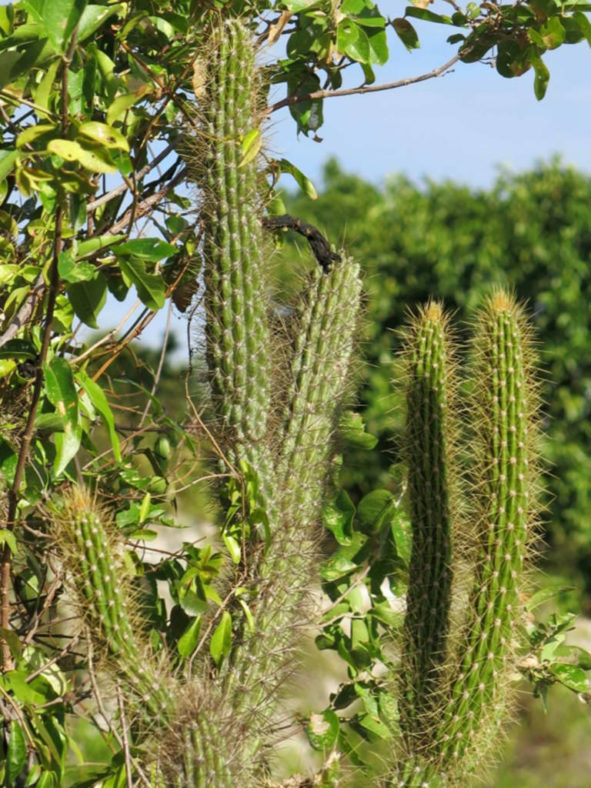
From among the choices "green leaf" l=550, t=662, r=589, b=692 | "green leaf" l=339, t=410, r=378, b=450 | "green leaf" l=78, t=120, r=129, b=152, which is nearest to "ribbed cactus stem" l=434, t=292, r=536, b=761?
"green leaf" l=550, t=662, r=589, b=692

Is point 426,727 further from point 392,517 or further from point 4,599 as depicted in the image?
point 4,599

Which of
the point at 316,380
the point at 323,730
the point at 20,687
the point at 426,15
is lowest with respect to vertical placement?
the point at 323,730

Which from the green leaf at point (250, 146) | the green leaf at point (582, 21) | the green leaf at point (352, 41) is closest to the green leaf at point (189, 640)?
the green leaf at point (250, 146)

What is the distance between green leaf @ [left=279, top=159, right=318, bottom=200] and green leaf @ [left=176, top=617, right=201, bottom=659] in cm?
89

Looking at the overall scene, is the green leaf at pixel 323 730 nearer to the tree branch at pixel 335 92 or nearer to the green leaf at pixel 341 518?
the green leaf at pixel 341 518

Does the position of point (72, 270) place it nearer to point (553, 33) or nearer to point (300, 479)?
point (300, 479)

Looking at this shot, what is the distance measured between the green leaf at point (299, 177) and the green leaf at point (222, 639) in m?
0.88

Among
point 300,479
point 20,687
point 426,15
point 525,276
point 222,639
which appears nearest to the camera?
point 20,687

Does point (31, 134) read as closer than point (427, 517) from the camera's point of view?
Yes

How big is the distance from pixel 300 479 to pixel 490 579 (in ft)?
1.44

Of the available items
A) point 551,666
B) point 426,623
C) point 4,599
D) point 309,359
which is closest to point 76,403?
point 4,599

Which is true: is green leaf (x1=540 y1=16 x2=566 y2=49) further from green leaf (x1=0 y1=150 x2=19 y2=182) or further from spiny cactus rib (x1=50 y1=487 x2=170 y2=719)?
spiny cactus rib (x1=50 y1=487 x2=170 y2=719)

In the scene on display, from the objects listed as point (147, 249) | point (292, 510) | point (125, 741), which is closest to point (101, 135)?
point (147, 249)

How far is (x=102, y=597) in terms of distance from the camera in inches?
65.0
